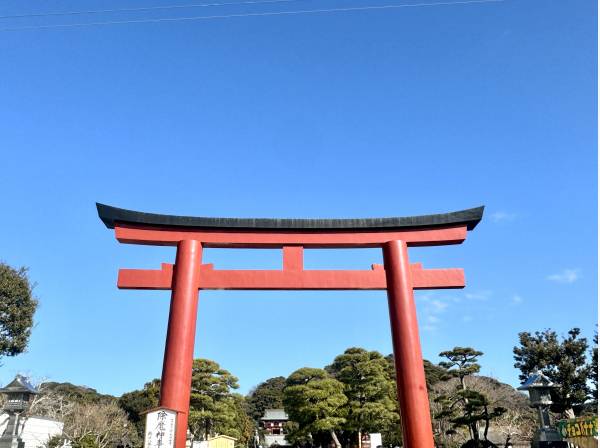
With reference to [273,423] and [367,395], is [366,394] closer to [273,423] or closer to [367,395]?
[367,395]

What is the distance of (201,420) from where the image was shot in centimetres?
2805

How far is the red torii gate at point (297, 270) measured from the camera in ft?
26.8

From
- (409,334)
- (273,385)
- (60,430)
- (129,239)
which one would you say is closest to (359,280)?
(409,334)

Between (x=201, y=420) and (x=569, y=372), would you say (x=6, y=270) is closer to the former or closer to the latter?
(x=201, y=420)

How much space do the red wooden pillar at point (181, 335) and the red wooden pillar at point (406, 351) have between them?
12.5 ft

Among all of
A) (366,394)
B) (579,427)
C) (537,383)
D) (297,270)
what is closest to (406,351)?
(297,270)

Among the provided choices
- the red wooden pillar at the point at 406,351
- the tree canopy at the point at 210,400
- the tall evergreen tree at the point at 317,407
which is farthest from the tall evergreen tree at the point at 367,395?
the red wooden pillar at the point at 406,351

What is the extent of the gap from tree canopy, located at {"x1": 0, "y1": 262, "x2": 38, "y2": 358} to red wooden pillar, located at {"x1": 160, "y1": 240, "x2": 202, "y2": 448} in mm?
16779

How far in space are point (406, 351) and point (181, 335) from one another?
13.6 feet

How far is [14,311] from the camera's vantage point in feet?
70.1

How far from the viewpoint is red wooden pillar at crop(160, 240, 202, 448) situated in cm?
775

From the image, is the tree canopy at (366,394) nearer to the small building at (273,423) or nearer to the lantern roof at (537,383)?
the lantern roof at (537,383)

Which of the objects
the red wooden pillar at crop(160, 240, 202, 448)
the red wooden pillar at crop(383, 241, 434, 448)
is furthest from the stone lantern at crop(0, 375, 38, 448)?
the red wooden pillar at crop(383, 241, 434, 448)

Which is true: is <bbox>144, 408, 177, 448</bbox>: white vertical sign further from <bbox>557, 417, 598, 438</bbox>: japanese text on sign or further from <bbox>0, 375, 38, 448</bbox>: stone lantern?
<bbox>0, 375, 38, 448</bbox>: stone lantern
